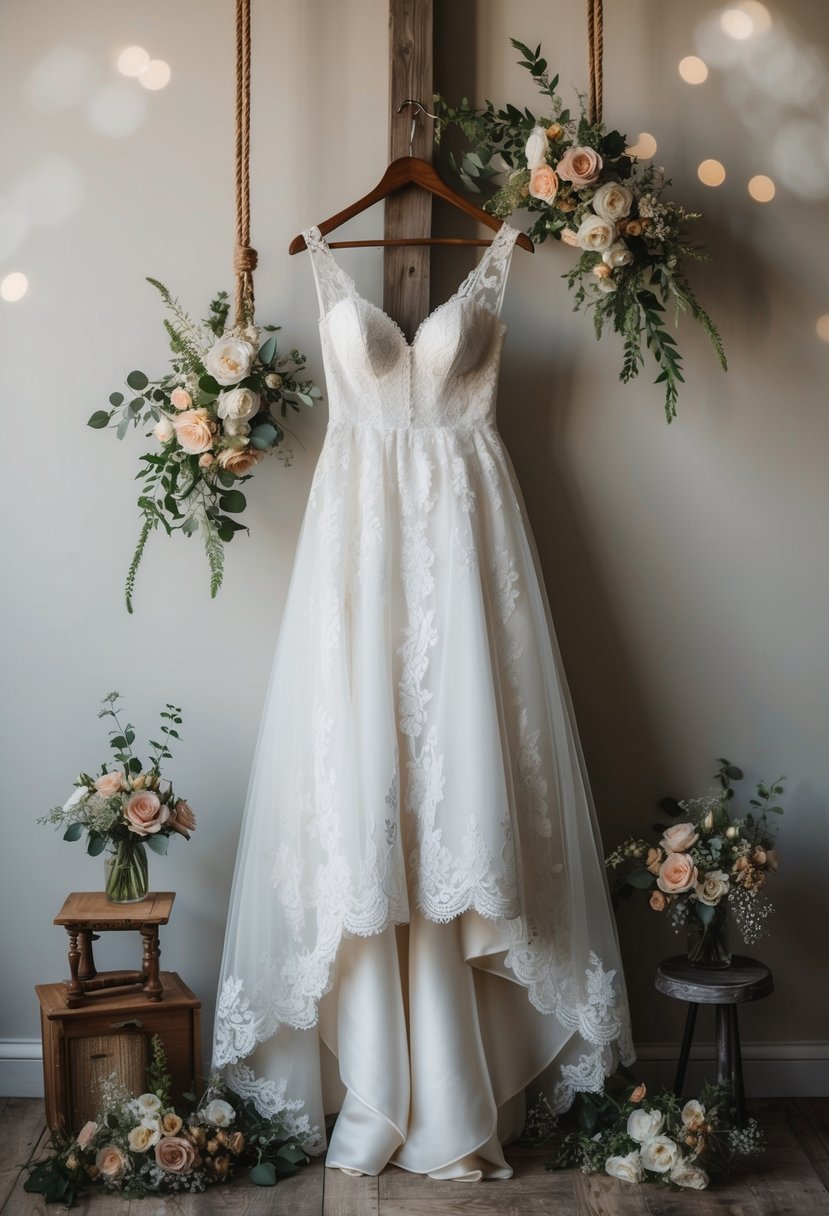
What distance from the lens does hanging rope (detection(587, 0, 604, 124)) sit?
106 inches

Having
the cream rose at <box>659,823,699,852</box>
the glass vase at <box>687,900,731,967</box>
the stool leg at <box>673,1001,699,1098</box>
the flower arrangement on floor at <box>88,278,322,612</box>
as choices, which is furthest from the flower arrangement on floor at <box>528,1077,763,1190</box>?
the flower arrangement on floor at <box>88,278,322,612</box>

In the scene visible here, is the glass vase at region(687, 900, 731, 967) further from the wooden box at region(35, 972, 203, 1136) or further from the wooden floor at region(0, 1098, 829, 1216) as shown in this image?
the wooden box at region(35, 972, 203, 1136)

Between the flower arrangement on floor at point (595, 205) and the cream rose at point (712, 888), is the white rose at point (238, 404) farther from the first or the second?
the cream rose at point (712, 888)

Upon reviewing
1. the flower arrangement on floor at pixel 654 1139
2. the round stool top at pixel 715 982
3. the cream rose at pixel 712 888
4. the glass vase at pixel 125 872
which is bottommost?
the flower arrangement on floor at pixel 654 1139

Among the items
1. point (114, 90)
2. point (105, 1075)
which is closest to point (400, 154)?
point (114, 90)

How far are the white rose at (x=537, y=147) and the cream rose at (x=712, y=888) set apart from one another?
167 cm

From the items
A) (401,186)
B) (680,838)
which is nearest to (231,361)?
(401,186)

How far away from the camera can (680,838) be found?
8.60 ft

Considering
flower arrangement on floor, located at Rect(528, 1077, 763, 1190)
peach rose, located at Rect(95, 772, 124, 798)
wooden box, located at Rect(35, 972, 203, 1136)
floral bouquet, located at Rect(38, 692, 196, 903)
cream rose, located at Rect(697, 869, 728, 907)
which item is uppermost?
peach rose, located at Rect(95, 772, 124, 798)

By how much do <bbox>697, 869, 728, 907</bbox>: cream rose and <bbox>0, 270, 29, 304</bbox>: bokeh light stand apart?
2.16 meters

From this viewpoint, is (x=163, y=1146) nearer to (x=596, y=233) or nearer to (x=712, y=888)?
(x=712, y=888)

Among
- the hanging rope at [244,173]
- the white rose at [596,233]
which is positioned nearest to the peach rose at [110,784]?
the hanging rope at [244,173]

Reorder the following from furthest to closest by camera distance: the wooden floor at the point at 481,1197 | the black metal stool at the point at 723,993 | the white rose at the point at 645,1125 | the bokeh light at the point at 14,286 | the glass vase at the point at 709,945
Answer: the bokeh light at the point at 14,286 < the glass vase at the point at 709,945 < the black metal stool at the point at 723,993 < the white rose at the point at 645,1125 < the wooden floor at the point at 481,1197

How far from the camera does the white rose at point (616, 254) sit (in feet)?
8.46
